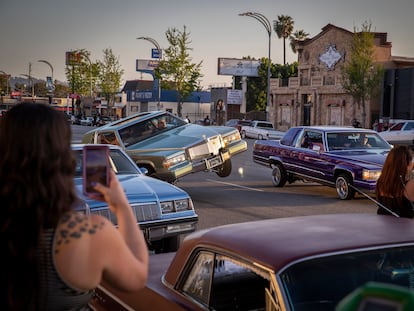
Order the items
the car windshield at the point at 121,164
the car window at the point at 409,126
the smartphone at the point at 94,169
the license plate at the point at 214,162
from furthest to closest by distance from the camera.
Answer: the car window at the point at 409,126 → the license plate at the point at 214,162 → the car windshield at the point at 121,164 → the smartphone at the point at 94,169

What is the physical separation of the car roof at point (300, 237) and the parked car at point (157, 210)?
3.69 m

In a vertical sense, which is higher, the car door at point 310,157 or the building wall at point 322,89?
the building wall at point 322,89

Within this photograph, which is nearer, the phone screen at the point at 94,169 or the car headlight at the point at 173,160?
the phone screen at the point at 94,169

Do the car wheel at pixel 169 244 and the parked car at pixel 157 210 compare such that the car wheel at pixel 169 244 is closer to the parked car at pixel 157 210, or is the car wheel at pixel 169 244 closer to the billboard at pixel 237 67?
the parked car at pixel 157 210

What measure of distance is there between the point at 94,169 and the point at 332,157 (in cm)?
1157

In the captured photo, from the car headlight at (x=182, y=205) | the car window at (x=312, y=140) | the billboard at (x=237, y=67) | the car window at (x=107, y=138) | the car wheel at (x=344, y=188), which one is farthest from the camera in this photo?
the billboard at (x=237, y=67)

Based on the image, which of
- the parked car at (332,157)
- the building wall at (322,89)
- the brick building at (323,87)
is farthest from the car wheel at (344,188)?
the brick building at (323,87)

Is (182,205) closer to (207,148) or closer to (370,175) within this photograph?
(207,148)

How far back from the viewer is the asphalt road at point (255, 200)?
1186 centimetres

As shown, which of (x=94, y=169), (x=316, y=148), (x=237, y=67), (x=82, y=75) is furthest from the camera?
(x=82, y=75)

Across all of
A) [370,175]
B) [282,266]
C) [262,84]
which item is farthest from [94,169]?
[262,84]

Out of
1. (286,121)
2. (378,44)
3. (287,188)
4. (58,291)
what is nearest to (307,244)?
(58,291)

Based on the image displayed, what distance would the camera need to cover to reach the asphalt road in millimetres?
11859

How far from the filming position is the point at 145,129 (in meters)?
14.3
